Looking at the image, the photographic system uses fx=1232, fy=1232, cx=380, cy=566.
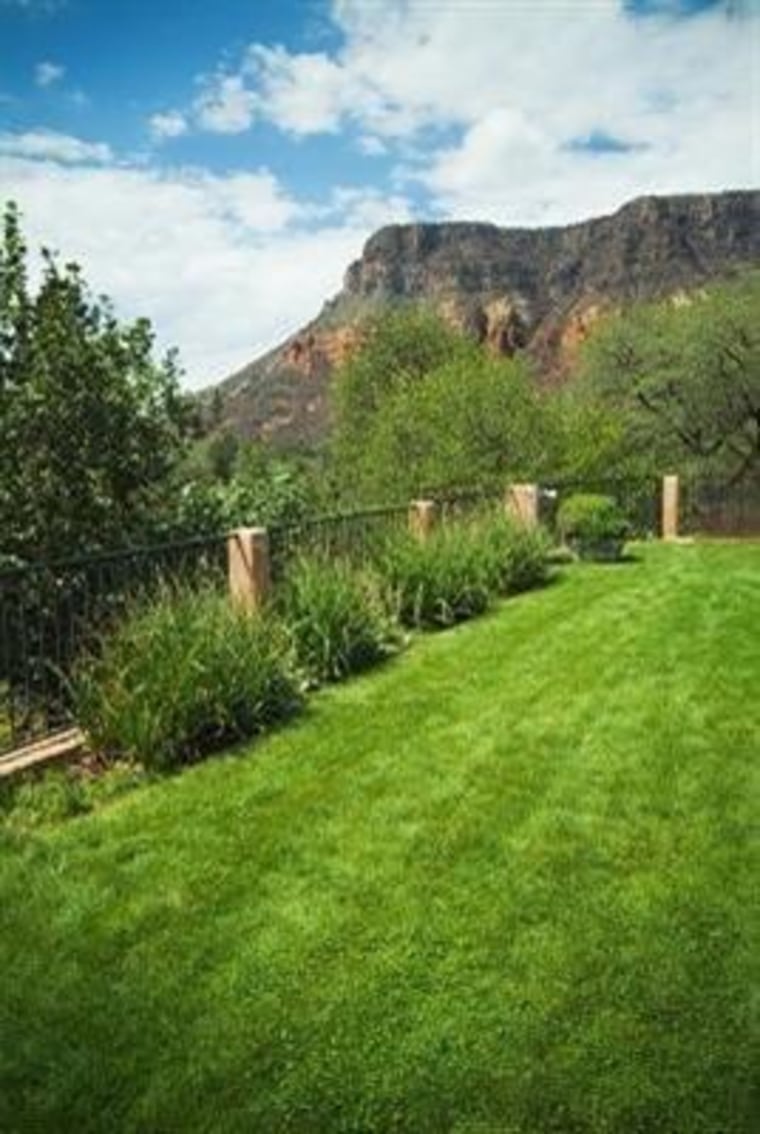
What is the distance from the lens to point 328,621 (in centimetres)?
995

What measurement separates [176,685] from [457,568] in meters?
5.42

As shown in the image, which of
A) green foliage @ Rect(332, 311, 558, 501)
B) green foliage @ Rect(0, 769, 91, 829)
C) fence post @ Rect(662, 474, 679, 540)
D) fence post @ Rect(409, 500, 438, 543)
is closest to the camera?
green foliage @ Rect(0, 769, 91, 829)

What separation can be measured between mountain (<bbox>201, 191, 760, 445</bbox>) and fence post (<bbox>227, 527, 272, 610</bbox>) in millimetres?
87740

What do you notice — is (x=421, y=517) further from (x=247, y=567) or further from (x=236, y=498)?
(x=247, y=567)

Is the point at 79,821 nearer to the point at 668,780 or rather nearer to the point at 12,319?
the point at 668,780

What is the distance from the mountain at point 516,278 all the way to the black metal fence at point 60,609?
87.1 metres

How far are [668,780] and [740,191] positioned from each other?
11523cm

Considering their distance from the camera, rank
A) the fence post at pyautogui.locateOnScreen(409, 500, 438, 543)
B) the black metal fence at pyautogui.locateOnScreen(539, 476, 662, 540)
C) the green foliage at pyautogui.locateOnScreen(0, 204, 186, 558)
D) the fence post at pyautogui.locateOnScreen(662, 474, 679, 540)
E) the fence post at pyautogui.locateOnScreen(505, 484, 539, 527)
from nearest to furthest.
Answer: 1. the green foliage at pyautogui.locateOnScreen(0, 204, 186, 558)
2. the fence post at pyautogui.locateOnScreen(409, 500, 438, 543)
3. the fence post at pyautogui.locateOnScreen(505, 484, 539, 527)
4. the black metal fence at pyautogui.locateOnScreen(539, 476, 662, 540)
5. the fence post at pyautogui.locateOnScreen(662, 474, 679, 540)

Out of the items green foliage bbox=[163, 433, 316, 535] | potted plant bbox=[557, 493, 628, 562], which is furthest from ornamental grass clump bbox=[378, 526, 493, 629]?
potted plant bbox=[557, 493, 628, 562]

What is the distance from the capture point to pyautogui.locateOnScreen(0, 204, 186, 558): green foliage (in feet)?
38.3

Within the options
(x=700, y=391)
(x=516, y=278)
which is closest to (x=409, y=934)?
(x=700, y=391)

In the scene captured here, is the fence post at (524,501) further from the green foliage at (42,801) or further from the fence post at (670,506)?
the green foliage at (42,801)

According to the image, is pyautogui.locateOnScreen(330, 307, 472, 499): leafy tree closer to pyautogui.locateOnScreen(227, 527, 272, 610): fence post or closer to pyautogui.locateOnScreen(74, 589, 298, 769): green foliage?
pyautogui.locateOnScreen(227, 527, 272, 610): fence post

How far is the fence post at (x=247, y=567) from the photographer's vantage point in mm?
→ 9773
